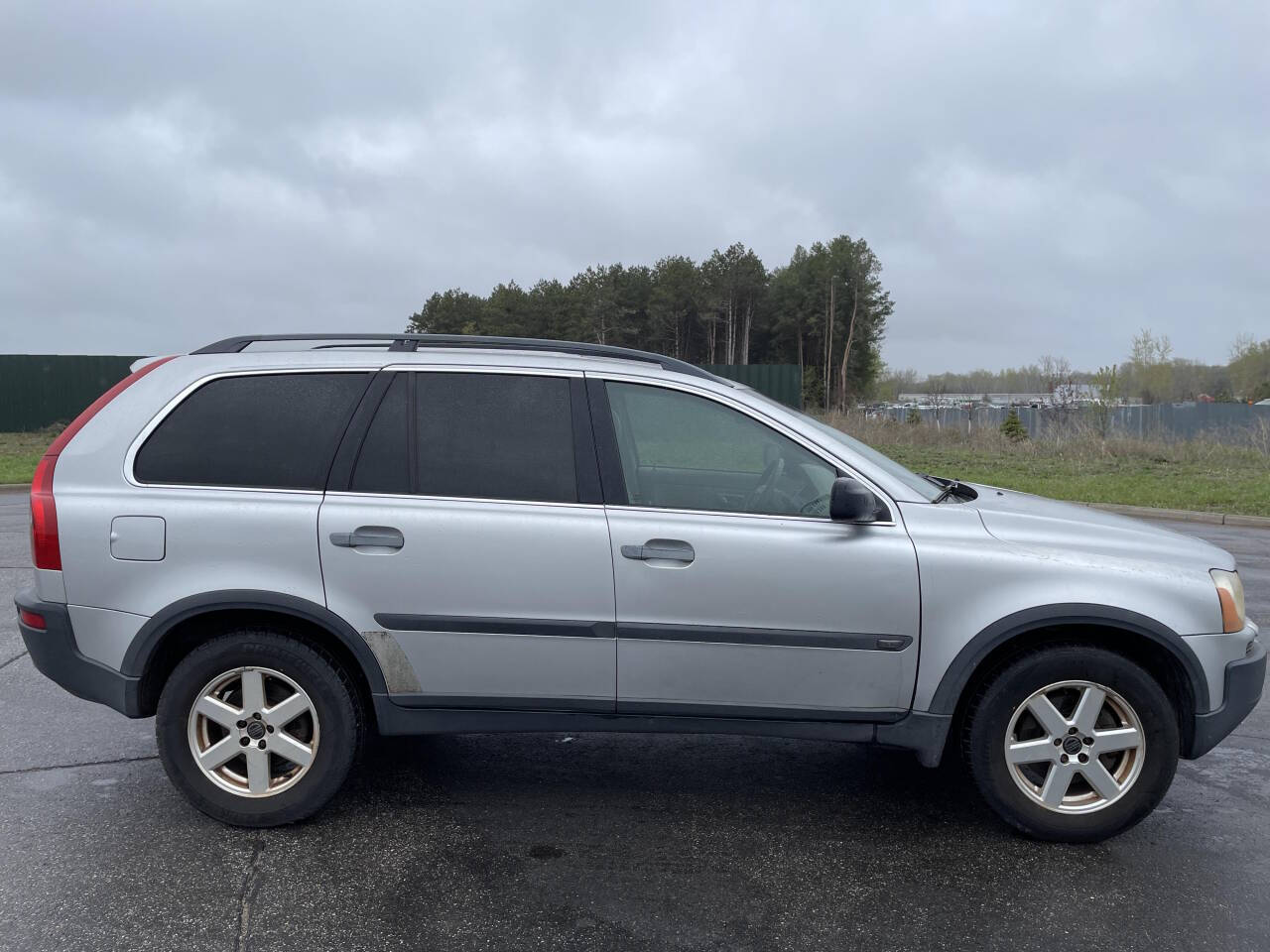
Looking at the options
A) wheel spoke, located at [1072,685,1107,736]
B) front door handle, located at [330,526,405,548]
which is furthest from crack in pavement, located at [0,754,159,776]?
wheel spoke, located at [1072,685,1107,736]

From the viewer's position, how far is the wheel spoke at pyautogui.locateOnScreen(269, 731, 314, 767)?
3.69 metres

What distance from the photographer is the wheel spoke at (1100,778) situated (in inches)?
142

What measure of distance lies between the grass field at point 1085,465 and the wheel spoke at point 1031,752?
40.6 feet

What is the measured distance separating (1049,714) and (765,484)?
130 cm

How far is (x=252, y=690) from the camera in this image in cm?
Answer: 369

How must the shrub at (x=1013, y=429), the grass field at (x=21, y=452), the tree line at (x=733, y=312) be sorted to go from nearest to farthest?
the grass field at (x=21, y=452) → the shrub at (x=1013, y=429) → the tree line at (x=733, y=312)

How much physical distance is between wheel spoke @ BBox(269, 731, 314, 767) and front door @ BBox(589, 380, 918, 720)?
117 centimetres

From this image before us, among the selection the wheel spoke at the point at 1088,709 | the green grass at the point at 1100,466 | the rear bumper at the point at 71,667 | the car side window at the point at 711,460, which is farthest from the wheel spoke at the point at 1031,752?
the green grass at the point at 1100,466

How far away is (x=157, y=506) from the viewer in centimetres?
367

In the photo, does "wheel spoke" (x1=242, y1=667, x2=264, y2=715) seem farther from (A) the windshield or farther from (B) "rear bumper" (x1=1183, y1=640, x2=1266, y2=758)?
(B) "rear bumper" (x1=1183, y1=640, x2=1266, y2=758)

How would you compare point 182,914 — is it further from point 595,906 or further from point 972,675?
point 972,675

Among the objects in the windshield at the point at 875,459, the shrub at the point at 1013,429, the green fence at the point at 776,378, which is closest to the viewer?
the windshield at the point at 875,459

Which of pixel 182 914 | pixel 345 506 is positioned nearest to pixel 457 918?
pixel 182 914

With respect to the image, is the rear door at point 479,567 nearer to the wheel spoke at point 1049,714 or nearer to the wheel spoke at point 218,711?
the wheel spoke at point 218,711
